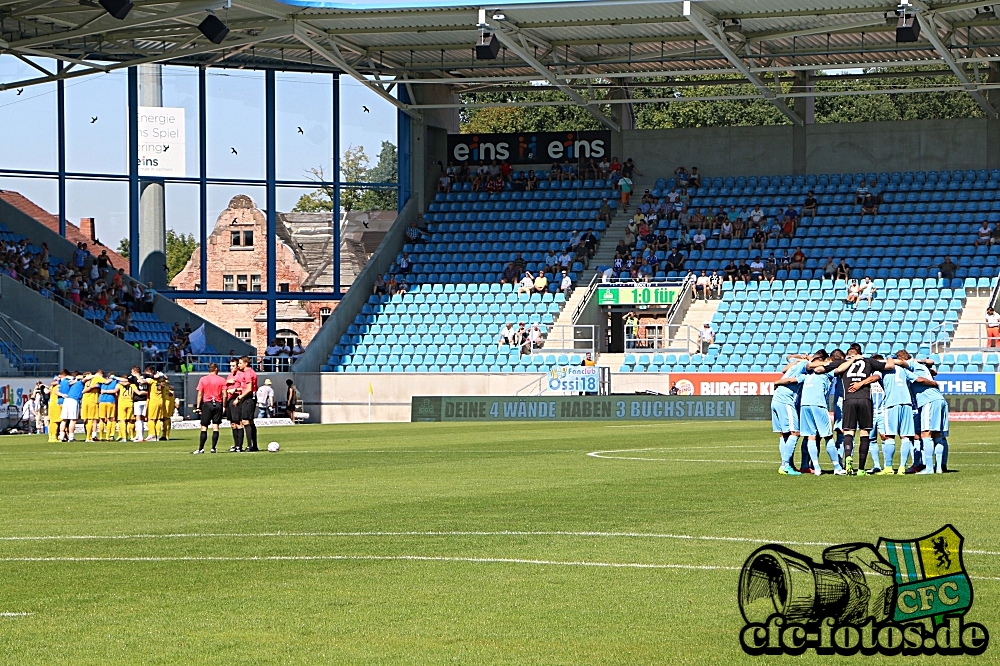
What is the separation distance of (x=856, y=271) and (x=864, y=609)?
4160 cm

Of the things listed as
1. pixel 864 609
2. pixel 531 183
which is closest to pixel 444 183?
pixel 531 183

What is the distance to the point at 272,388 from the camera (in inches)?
1827

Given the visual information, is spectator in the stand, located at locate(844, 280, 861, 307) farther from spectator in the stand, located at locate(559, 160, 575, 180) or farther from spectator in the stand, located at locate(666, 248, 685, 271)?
spectator in the stand, located at locate(559, 160, 575, 180)

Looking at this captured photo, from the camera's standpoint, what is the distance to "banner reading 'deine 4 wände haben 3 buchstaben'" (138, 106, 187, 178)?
53.2 meters

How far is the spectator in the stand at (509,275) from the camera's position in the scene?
51.1 meters

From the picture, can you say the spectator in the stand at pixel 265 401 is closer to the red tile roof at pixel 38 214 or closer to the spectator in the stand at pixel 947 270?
the red tile roof at pixel 38 214

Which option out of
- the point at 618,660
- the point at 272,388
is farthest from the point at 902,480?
the point at 272,388

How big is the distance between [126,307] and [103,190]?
5093mm

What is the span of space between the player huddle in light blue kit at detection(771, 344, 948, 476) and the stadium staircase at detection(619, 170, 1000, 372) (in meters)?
21.1

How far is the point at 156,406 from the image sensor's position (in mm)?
33969

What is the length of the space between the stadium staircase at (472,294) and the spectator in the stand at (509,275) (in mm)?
226

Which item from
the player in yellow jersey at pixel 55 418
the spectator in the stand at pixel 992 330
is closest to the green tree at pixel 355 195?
the spectator in the stand at pixel 992 330

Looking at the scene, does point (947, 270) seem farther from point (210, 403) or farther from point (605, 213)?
point (210, 403)

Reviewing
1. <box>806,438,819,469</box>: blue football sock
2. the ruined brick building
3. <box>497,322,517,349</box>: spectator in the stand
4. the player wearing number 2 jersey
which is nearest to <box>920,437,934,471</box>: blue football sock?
the player wearing number 2 jersey
